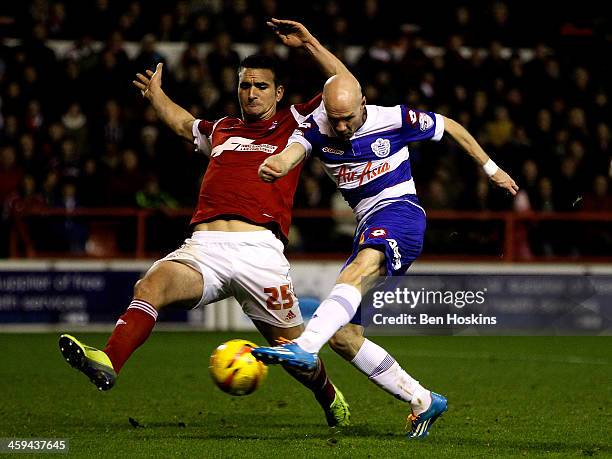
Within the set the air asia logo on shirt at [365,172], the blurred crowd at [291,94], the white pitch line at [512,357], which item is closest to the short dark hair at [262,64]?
the air asia logo on shirt at [365,172]

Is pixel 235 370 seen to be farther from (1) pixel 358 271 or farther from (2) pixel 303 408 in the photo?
(2) pixel 303 408

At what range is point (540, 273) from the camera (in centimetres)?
1675

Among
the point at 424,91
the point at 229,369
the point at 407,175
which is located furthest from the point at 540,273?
the point at 229,369

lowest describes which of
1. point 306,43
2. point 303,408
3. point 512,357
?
point 512,357

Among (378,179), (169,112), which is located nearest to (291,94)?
(169,112)

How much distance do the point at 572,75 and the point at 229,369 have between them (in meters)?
13.8

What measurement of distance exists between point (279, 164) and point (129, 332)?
1.28m

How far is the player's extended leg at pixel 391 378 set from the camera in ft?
24.2

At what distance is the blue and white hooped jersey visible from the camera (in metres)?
7.39

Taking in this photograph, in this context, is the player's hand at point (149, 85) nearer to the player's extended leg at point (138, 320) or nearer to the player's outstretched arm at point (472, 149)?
the player's extended leg at point (138, 320)

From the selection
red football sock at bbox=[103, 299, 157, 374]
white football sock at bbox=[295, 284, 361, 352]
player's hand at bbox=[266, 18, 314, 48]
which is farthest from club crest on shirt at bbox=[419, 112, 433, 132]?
red football sock at bbox=[103, 299, 157, 374]

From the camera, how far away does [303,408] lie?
29.4 feet

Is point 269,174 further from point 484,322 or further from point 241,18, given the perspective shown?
point 241,18

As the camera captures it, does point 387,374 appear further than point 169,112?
No
